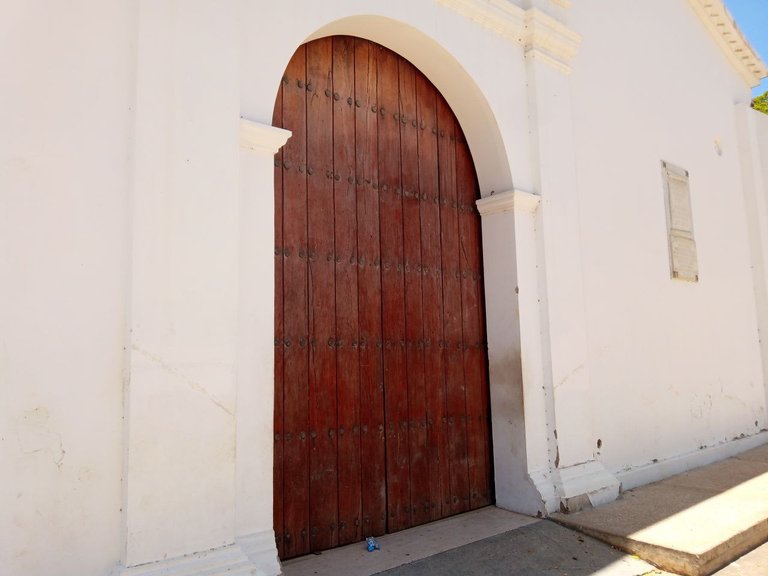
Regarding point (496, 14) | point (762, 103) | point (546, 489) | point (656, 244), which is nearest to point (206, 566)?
point (546, 489)

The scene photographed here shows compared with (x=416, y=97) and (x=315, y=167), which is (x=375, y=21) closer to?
(x=416, y=97)

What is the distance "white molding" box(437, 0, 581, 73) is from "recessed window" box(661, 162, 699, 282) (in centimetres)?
176

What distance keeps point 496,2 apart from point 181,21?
7.65ft

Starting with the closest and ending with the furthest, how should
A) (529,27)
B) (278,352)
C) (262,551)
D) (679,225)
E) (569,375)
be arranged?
(262,551) < (278,352) < (569,375) < (529,27) < (679,225)

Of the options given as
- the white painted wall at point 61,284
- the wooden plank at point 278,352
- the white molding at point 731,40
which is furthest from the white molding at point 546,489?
the white molding at point 731,40

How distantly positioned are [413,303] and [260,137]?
1.44 meters

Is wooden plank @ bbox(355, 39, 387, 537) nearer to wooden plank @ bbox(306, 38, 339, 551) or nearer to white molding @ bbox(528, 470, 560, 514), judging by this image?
wooden plank @ bbox(306, 38, 339, 551)

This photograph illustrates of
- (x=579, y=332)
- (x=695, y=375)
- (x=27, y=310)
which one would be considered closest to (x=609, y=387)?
(x=579, y=332)

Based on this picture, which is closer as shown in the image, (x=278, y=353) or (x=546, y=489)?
(x=278, y=353)

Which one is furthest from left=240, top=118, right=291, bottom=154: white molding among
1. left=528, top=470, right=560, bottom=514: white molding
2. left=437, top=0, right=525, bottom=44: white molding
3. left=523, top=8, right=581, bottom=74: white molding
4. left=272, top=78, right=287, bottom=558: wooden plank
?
left=528, top=470, right=560, bottom=514: white molding

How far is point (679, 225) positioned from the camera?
576 centimetres

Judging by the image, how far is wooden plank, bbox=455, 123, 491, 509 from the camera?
13.2 ft

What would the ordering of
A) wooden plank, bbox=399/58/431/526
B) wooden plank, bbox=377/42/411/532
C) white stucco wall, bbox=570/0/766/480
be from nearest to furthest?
wooden plank, bbox=377/42/411/532 → wooden plank, bbox=399/58/431/526 → white stucco wall, bbox=570/0/766/480

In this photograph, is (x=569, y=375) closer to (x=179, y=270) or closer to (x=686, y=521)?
(x=686, y=521)
